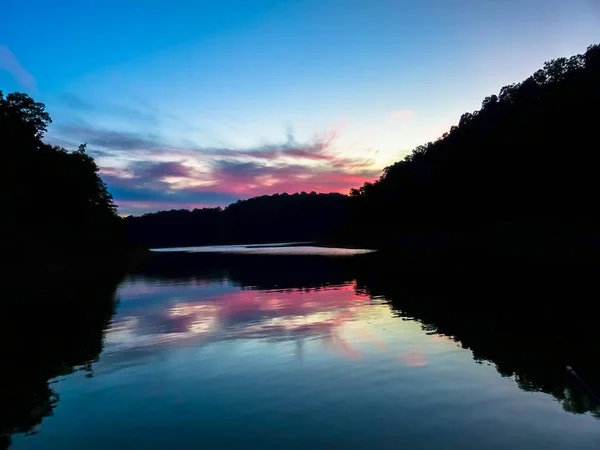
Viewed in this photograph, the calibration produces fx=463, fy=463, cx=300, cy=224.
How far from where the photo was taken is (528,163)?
334 feet

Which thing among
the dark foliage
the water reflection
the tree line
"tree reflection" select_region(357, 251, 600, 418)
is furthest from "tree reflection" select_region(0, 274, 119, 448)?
the tree line

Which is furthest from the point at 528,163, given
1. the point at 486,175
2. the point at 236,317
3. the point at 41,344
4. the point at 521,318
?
the point at 41,344

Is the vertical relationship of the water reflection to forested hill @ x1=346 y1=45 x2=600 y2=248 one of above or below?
below

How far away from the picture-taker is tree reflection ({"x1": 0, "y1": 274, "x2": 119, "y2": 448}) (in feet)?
41.9

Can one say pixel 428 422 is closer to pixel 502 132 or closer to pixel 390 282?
→ pixel 390 282

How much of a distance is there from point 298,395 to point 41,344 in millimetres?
14321

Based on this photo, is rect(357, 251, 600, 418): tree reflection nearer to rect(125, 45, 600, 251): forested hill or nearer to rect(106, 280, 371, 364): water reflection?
rect(106, 280, 371, 364): water reflection

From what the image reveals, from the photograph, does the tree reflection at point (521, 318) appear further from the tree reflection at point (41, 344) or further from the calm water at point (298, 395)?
the tree reflection at point (41, 344)

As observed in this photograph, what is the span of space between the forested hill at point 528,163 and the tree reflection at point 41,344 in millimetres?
72931

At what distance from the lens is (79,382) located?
1495cm

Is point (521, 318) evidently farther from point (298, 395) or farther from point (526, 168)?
point (526, 168)

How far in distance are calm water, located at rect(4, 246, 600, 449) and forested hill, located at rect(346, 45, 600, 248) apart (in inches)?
2727

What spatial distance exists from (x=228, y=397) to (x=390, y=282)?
1204 inches

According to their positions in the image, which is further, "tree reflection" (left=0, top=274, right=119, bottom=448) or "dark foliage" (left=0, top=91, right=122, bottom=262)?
"dark foliage" (left=0, top=91, right=122, bottom=262)
